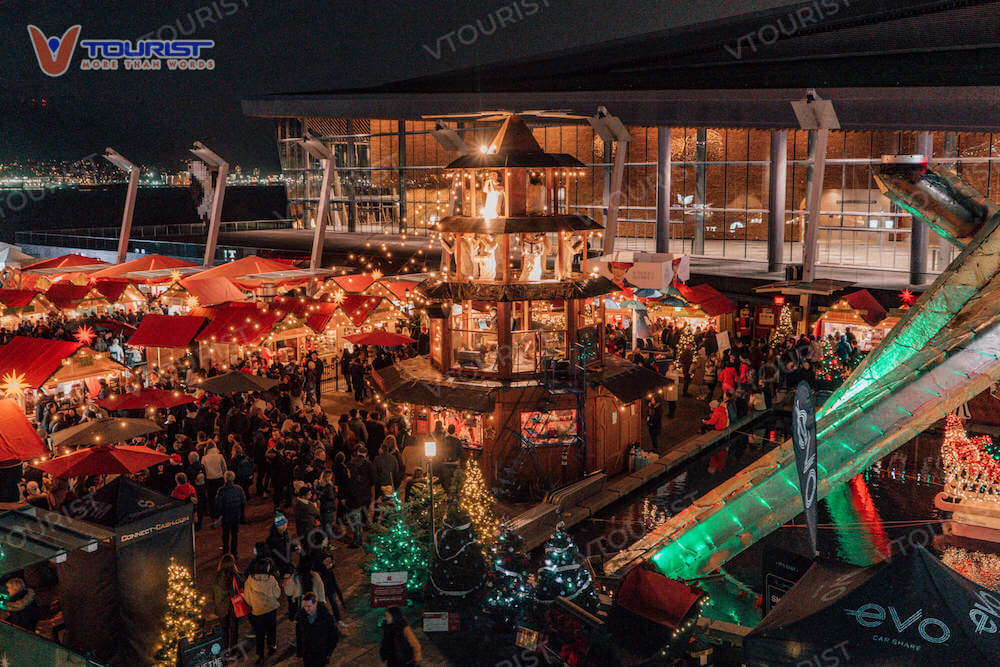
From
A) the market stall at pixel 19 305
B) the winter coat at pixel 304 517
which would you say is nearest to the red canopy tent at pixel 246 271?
the market stall at pixel 19 305

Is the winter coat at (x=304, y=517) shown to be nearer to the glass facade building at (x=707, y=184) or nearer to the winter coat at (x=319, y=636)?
the winter coat at (x=319, y=636)

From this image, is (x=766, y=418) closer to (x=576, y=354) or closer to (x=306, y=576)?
(x=576, y=354)

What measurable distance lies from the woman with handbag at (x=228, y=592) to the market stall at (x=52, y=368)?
9640 millimetres

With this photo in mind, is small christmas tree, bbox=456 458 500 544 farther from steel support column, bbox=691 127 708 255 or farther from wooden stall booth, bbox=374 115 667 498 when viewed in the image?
steel support column, bbox=691 127 708 255

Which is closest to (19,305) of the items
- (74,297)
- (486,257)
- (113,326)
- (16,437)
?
(74,297)

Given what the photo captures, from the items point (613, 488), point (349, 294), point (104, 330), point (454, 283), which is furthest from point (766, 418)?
point (104, 330)

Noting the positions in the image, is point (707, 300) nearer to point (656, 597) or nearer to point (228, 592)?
point (656, 597)

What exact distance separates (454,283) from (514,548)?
6.77 m

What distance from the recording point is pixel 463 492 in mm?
11617

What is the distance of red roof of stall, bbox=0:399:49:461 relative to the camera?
512 inches

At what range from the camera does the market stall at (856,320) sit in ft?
77.8

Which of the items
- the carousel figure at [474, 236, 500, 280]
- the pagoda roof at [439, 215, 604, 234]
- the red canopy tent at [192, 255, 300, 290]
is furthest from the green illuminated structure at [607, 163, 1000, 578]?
the red canopy tent at [192, 255, 300, 290]

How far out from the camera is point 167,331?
22.9 m

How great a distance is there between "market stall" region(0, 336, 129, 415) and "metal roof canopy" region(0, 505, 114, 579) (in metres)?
9.36
